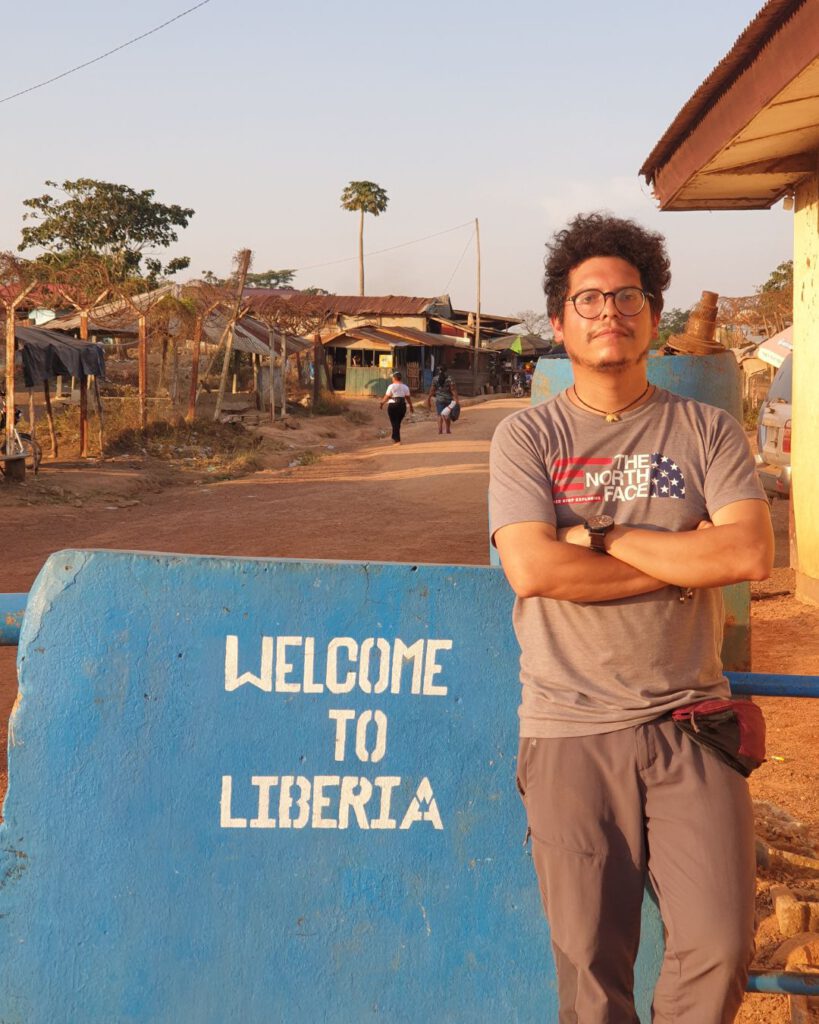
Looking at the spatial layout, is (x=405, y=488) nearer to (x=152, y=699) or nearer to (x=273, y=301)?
(x=152, y=699)

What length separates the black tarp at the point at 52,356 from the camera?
17.4 meters

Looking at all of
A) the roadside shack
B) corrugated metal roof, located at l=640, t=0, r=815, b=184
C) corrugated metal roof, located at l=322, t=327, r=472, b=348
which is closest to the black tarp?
the roadside shack

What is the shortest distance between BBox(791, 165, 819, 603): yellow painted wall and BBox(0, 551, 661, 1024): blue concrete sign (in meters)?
5.71

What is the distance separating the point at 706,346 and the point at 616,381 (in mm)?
2020

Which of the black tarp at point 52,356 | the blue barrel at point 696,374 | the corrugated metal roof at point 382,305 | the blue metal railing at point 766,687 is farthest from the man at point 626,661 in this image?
the corrugated metal roof at point 382,305

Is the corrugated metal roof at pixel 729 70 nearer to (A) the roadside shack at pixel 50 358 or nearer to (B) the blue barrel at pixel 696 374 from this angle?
(B) the blue barrel at pixel 696 374

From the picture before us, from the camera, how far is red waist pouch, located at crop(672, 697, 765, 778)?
213 centimetres

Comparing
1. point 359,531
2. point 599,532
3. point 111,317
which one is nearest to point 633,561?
point 599,532

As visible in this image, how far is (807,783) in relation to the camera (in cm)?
474

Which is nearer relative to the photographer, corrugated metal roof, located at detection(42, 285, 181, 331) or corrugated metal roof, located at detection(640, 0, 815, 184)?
corrugated metal roof, located at detection(640, 0, 815, 184)

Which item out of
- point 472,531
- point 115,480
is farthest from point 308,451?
point 472,531

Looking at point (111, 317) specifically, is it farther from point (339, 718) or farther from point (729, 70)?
point (339, 718)

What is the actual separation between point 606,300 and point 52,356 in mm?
16831

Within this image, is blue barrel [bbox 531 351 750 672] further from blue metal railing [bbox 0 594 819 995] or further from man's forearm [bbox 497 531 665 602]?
man's forearm [bbox 497 531 665 602]
